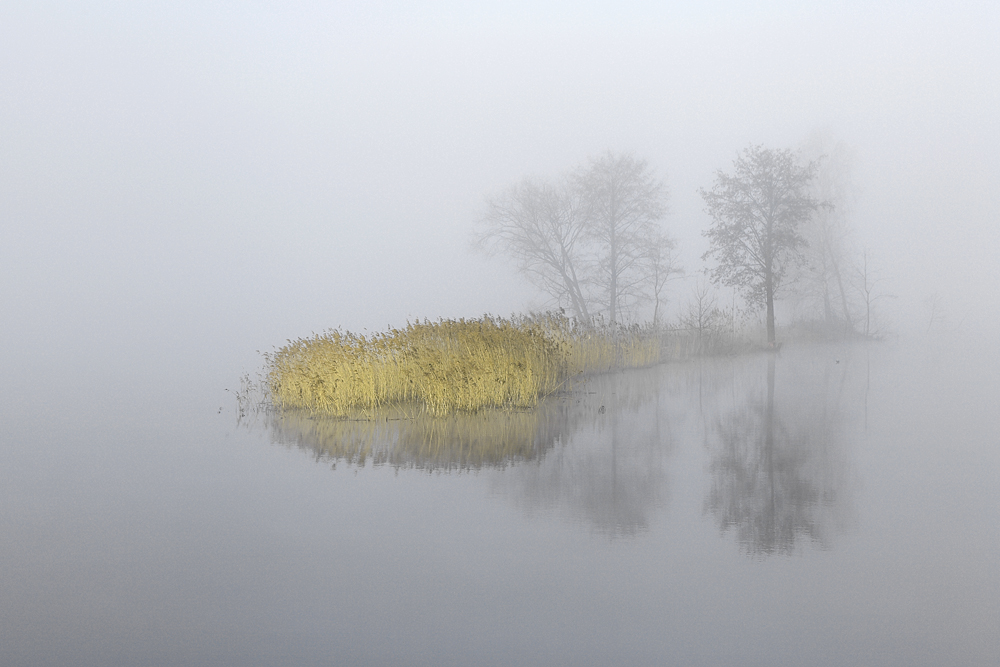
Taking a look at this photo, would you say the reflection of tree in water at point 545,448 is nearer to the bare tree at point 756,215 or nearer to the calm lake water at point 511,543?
the calm lake water at point 511,543

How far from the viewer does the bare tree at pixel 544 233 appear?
32.3m

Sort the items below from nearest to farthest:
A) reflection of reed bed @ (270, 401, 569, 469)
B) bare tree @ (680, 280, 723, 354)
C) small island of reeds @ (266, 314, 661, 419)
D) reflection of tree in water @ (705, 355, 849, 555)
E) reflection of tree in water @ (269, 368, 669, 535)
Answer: reflection of tree in water @ (705, 355, 849, 555) < reflection of tree in water @ (269, 368, 669, 535) < reflection of reed bed @ (270, 401, 569, 469) < small island of reeds @ (266, 314, 661, 419) < bare tree @ (680, 280, 723, 354)

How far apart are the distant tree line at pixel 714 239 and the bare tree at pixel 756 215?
33 millimetres

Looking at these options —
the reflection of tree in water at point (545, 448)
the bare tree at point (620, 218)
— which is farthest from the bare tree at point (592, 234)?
the reflection of tree in water at point (545, 448)

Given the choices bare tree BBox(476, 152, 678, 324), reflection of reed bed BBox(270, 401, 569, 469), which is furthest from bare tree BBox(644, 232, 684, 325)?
reflection of reed bed BBox(270, 401, 569, 469)

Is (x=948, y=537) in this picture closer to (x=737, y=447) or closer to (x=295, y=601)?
(x=737, y=447)

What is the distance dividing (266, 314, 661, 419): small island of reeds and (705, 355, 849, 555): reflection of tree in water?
3.35 m

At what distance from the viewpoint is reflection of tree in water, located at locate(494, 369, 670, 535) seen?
7191 millimetres

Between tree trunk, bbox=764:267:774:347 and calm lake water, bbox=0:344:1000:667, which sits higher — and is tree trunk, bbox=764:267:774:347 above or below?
above

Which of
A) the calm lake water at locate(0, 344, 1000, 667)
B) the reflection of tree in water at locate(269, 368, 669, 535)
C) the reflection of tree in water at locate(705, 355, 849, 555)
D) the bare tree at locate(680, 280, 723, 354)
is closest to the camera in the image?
the calm lake water at locate(0, 344, 1000, 667)

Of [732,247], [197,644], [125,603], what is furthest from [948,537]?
[732,247]

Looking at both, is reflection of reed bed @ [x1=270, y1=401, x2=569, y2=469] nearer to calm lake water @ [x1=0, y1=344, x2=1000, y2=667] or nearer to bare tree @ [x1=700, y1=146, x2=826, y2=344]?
calm lake water @ [x1=0, y1=344, x2=1000, y2=667]

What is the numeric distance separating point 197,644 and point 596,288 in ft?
94.2

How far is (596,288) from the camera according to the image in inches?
1287
